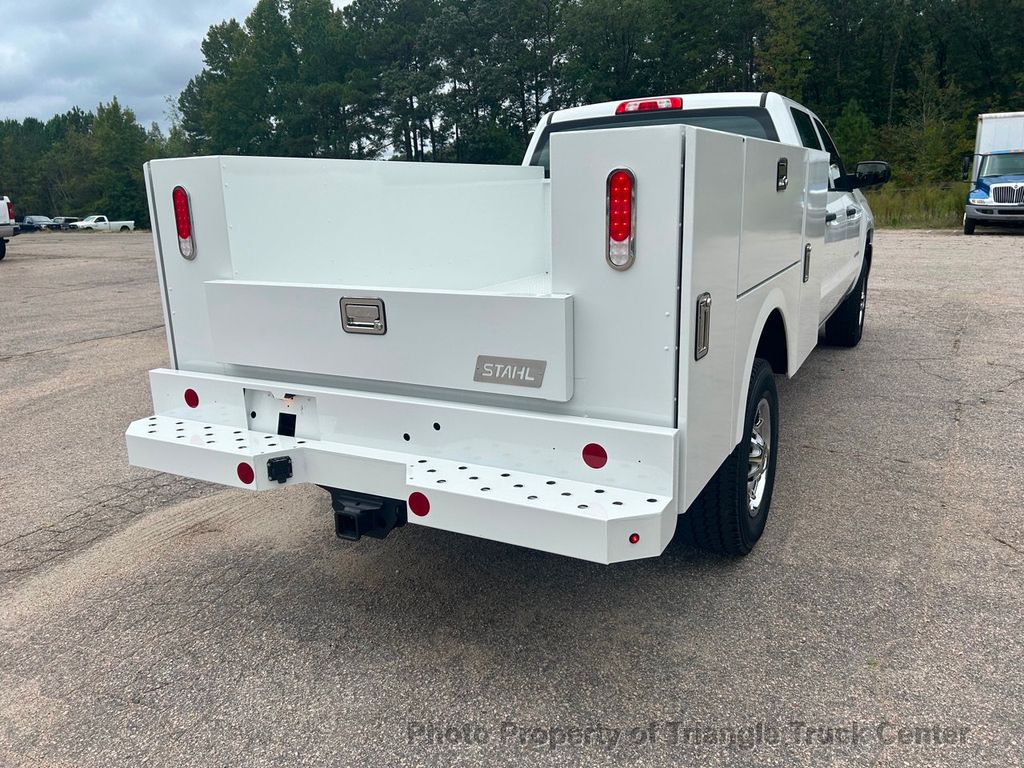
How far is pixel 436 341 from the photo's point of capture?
281 cm

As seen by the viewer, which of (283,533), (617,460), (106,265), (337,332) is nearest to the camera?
(617,460)

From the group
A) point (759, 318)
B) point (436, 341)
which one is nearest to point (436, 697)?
point (436, 341)

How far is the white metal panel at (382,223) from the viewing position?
340 centimetres

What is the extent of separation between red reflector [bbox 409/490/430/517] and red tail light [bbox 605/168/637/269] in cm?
99

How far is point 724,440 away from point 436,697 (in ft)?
4.42

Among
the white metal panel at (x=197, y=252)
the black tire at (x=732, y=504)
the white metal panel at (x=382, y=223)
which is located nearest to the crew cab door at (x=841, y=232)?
the black tire at (x=732, y=504)

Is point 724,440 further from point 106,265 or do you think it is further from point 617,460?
point 106,265

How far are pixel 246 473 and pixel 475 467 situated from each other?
896 mm

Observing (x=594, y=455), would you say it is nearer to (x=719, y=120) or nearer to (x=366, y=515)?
(x=366, y=515)

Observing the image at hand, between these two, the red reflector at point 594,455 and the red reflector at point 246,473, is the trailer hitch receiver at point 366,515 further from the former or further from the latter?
the red reflector at point 594,455

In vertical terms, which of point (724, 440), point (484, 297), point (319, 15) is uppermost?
point (319, 15)

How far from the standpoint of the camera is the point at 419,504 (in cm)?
271

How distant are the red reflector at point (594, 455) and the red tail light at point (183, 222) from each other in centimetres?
191

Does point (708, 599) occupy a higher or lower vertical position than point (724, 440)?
lower
